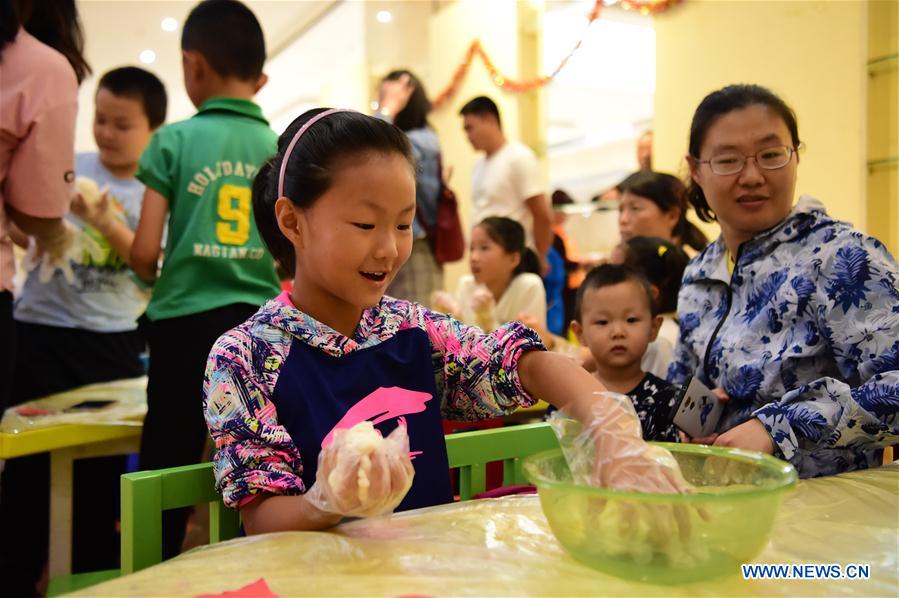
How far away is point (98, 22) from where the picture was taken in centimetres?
779

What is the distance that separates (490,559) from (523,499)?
24 cm

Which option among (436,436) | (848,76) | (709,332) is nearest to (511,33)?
(848,76)

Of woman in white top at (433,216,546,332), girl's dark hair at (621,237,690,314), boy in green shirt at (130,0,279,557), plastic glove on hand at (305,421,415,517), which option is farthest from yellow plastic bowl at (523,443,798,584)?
woman in white top at (433,216,546,332)

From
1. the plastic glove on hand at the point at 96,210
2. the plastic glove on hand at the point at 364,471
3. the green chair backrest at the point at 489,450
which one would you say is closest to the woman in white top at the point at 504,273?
the plastic glove on hand at the point at 96,210

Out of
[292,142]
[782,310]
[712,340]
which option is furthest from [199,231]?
[782,310]

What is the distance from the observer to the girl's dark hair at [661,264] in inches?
94.7

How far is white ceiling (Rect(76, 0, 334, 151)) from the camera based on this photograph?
24.5 ft

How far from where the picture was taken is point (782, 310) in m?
1.47

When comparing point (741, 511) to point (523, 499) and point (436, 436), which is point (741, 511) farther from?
point (436, 436)

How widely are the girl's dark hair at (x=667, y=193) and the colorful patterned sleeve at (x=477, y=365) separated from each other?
1746mm

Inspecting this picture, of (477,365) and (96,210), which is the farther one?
(96,210)

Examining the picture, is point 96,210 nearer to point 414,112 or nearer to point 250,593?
point 414,112

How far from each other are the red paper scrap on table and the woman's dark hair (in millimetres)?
1519

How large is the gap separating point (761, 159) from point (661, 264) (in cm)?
89
